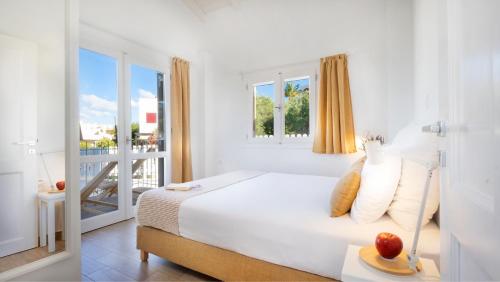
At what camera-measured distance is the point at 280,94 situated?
3.88 meters

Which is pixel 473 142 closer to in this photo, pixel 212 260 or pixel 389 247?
pixel 389 247

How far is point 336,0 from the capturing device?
135 inches

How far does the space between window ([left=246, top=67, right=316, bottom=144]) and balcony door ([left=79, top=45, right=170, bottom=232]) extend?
1.52 metres

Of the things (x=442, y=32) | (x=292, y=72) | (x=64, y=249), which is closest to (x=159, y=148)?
(x=64, y=249)

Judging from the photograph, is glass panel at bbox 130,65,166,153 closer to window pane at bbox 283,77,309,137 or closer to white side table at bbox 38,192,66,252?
white side table at bbox 38,192,66,252

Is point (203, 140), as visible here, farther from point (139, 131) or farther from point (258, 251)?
point (258, 251)

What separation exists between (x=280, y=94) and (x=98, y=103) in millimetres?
2601

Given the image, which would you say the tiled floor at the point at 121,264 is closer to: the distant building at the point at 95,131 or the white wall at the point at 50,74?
the white wall at the point at 50,74

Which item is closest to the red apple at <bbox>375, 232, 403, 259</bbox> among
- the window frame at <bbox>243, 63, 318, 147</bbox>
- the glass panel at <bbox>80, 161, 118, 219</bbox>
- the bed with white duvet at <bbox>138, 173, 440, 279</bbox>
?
the bed with white duvet at <bbox>138, 173, 440, 279</bbox>

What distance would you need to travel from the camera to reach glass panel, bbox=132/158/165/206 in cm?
350

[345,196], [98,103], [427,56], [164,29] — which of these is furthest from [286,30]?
[345,196]

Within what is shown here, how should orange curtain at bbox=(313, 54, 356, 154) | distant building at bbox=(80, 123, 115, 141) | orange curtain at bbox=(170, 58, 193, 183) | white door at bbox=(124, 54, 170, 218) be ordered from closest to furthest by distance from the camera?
distant building at bbox=(80, 123, 115, 141) < orange curtain at bbox=(313, 54, 356, 154) < white door at bbox=(124, 54, 170, 218) < orange curtain at bbox=(170, 58, 193, 183)

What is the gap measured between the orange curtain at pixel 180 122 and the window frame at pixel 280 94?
3.47 feet

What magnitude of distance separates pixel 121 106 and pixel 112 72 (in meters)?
0.46
